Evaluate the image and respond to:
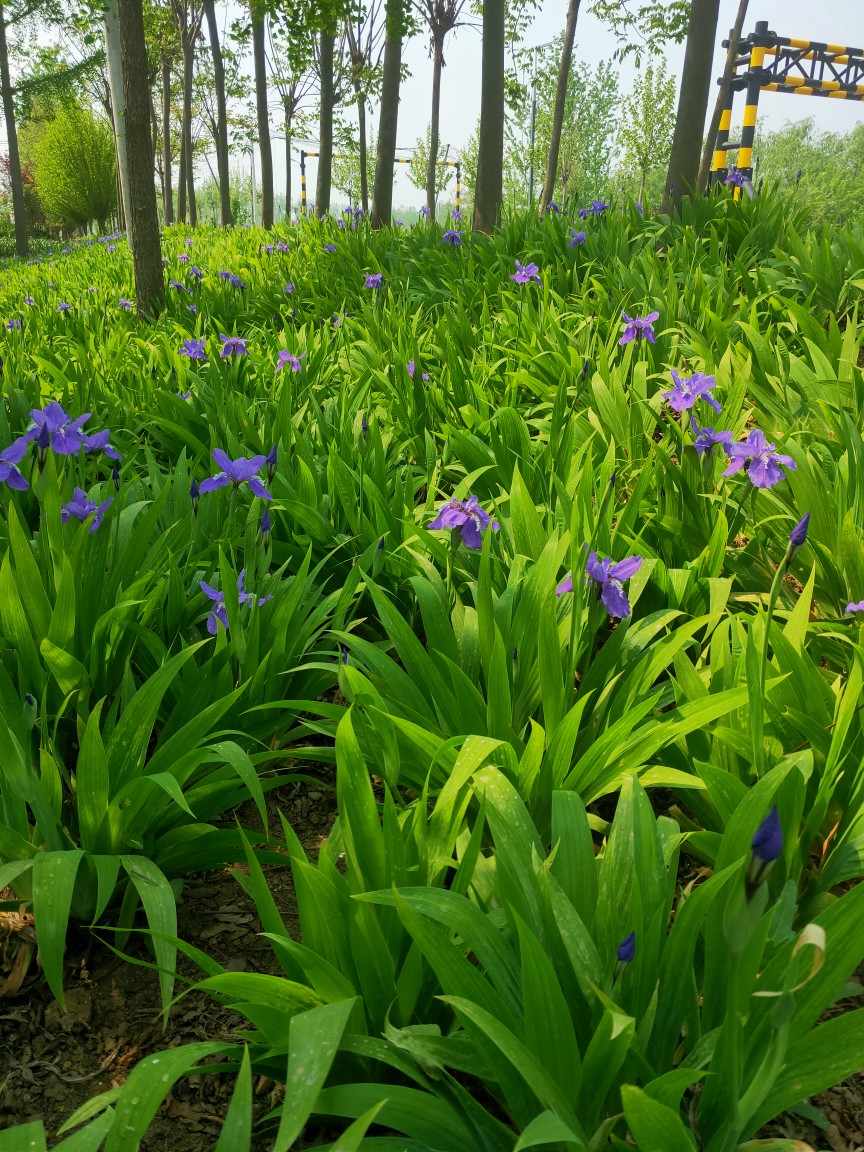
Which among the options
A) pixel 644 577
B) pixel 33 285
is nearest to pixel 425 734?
pixel 644 577

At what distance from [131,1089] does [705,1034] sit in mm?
653

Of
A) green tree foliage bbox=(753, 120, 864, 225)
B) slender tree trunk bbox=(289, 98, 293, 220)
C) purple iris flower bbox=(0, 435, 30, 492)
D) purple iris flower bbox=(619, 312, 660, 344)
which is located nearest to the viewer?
purple iris flower bbox=(0, 435, 30, 492)

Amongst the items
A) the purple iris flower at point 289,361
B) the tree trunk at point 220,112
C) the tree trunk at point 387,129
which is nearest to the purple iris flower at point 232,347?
the purple iris flower at point 289,361

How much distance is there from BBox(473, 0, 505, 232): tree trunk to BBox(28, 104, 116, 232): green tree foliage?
84.6 feet

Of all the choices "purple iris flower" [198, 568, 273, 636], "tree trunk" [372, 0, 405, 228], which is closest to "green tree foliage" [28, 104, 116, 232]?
"tree trunk" [372, 0, 405, 228]

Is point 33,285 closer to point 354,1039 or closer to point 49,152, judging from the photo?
point 354,1039

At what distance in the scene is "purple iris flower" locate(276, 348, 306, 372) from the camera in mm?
3483

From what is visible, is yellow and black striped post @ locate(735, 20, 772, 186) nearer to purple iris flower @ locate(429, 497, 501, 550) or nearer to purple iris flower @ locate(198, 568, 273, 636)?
purple iris flower @ locate(429, 497, 501, 550)

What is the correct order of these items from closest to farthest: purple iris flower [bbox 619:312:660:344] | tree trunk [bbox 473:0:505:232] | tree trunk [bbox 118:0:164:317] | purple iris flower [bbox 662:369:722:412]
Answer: purple iris flower [bbox 662:369:722:412] → purple iris flower [bbox 619:312:660:344] → tree trunk [bbox 118:0:164:317] → tree trunk [bbox 473:0:505:232]

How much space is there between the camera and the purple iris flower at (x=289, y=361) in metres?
3.48

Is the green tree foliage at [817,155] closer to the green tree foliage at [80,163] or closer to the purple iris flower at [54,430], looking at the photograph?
the green tree foliage at [80,163]

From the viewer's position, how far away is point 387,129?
→ 7695 mm

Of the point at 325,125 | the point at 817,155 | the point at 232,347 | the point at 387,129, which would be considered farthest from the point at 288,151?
the point at 817,155

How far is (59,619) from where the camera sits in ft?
5.05
